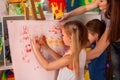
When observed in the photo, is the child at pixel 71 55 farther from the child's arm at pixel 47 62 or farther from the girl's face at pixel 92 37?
the girl's face at pixel 92 37

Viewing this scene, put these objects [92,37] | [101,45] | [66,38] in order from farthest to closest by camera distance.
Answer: [92,37] → [101,45] → [66,38]

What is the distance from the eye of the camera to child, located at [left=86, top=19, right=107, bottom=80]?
1.82 metres

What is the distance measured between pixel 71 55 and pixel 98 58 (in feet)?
1.53

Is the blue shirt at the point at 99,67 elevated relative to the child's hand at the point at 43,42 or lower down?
lower down

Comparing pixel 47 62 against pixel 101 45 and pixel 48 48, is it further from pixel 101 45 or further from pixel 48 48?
pixel 101 45

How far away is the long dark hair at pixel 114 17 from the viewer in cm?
138

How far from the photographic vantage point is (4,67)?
2.01 meters

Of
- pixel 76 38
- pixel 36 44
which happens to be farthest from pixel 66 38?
pixel 36 44

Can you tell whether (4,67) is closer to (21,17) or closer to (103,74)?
(21,17)

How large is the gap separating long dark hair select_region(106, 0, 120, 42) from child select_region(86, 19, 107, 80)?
38 cm

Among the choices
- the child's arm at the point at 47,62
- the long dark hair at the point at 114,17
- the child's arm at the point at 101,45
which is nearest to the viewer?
the long dark hair at the point at 114,17

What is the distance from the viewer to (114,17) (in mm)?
1395

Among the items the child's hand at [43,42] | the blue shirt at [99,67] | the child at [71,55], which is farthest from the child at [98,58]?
the child's hand at [43,42]

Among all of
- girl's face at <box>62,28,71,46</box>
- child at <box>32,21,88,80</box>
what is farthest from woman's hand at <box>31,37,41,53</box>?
girl's face at <box>62,28,71,46</box>
